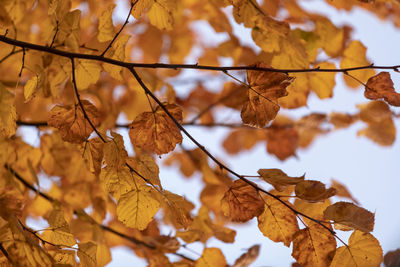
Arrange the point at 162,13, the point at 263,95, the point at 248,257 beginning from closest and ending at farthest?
the point at 263,95
the point at 162,13
the point at 248,257

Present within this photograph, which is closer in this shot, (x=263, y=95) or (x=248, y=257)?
(x=263, y=95)

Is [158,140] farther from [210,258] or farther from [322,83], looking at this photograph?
[322,83]

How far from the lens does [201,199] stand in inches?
40.1

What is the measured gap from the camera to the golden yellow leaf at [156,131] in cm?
53

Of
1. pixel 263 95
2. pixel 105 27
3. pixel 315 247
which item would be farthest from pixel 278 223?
pixel 105 27

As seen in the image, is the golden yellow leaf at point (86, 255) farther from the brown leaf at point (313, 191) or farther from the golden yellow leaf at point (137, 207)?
the brown leaf at point (313, 191)

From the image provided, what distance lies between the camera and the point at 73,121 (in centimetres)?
55

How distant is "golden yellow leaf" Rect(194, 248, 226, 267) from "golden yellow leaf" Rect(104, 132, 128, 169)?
0.28 m

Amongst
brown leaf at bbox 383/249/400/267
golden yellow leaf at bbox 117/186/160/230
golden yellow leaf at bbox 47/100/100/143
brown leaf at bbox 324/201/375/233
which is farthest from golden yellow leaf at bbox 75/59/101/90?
brown leaf at bbox 383/249/400/267

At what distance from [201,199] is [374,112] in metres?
0.49

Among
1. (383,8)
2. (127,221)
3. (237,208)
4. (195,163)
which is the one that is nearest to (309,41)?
(237,208)

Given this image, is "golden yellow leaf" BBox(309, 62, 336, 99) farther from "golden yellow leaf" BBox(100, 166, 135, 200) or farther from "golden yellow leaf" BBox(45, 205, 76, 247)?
"golden yellow leaf" BBox(45, 205, 76, 247)

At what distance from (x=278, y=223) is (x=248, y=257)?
0.72ft

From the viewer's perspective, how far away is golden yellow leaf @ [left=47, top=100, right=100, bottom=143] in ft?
1.78
